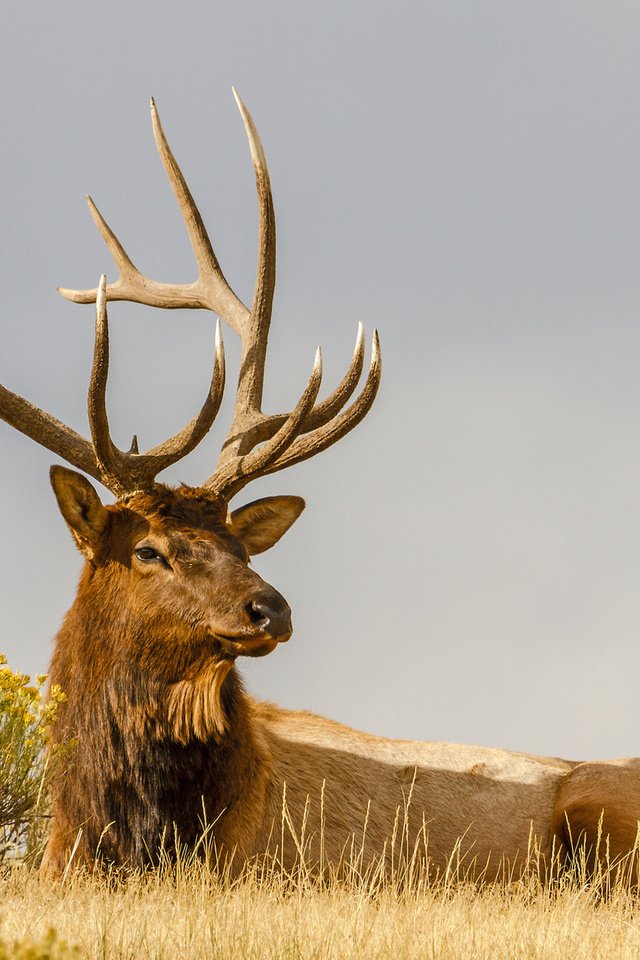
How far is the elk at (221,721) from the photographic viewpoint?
668 cm

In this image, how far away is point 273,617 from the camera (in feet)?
20.2

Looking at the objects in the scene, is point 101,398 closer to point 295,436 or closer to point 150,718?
point 295,436

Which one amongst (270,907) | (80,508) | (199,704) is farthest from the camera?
(80,508)

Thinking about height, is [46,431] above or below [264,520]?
above

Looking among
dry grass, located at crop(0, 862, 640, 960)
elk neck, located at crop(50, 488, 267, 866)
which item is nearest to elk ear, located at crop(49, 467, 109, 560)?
elk neck, located at crop(50, 488, 267, 866)

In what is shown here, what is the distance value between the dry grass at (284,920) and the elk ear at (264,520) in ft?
6.70

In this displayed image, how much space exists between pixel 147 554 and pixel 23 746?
1270 mm

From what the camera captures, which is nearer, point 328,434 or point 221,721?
point 221,721

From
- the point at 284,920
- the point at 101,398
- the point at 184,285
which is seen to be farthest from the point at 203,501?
the point at 184,285

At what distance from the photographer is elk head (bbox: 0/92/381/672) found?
6.52 metres

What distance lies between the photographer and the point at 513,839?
26.2 ft

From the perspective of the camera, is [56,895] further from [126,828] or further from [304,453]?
[304,453]

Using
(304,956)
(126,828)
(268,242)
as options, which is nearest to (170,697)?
(126,828)

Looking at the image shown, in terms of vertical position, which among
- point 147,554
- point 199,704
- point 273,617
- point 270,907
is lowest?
point 270,907
